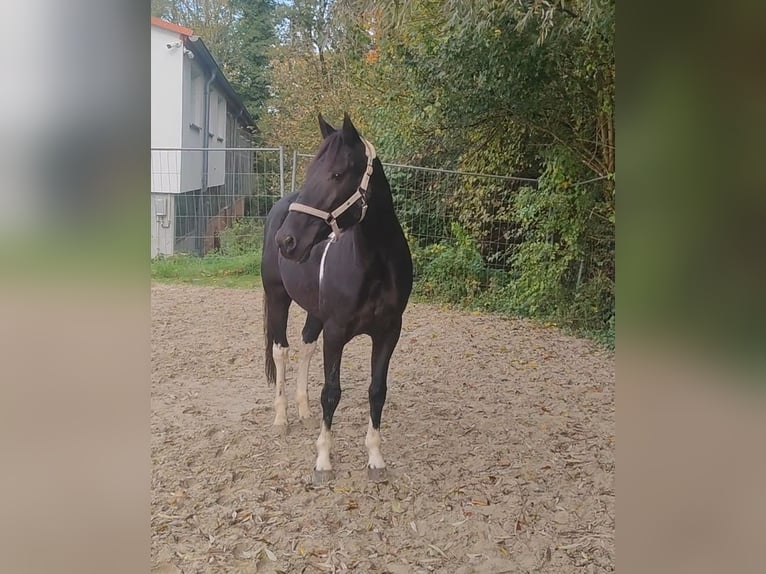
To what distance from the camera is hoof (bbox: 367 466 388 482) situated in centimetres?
188

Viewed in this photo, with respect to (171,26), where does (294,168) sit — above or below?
below

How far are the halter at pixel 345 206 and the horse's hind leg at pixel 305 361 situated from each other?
0.39 meters

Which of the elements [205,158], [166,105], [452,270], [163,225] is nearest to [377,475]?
[452,270]

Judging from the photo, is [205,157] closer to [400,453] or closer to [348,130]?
[348,130]

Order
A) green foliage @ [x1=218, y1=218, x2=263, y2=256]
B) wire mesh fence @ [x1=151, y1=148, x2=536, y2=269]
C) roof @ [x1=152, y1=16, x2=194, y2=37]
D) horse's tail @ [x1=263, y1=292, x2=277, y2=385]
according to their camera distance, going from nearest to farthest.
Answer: roof @ [x1=152, y1=16, x2=194, y2=37]
wire mesh fence @ [x1=151, y1=148, x2=536, y2=269]
green foliage @ [x1=218, y1=218, x2=263, y2=256]
horse's tail @ [x1=263, y1=292, x2=277, y2=385]

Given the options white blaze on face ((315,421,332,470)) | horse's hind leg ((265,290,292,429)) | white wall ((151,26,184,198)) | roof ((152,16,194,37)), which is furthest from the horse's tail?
roof ((152,16,194,37))

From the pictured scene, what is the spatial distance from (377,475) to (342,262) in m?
0.69

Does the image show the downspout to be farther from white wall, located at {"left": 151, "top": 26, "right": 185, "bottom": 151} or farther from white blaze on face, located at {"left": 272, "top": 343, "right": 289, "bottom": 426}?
white blaze on face, located at {"left": 272, "top": 343, "right": 289, "bottom": 426}

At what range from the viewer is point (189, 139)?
180 centimetres

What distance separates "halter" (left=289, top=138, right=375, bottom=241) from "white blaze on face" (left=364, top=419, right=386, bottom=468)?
25.4 inches
